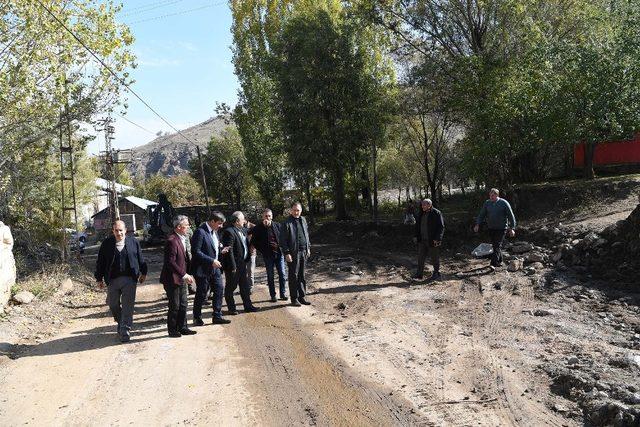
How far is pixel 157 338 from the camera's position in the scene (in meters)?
8.26

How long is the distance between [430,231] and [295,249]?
3268 millimetres

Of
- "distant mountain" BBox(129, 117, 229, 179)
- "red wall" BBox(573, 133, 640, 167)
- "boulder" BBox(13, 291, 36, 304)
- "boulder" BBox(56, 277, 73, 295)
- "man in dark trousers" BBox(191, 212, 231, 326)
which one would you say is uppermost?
"distant mountain" BBox(129, 117, 229, 179)

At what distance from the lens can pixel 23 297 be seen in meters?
10.4

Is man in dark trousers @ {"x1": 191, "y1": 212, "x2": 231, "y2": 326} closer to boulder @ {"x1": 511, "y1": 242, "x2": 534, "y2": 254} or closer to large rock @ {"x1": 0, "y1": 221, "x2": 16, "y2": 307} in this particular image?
large rock @ {"x1": 0, "y1": 221, "x2": 16, "y2": 307}

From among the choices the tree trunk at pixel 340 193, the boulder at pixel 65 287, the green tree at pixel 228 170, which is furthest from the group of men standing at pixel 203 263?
the green tree at pixel 228 170

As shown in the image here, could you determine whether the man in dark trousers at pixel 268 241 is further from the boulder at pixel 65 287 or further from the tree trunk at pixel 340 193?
the tree trunk at pixel 340 193

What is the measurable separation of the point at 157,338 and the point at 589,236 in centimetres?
939

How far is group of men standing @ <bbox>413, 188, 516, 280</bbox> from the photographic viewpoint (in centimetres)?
1146

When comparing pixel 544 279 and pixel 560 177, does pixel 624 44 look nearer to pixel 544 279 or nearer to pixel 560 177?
pixel 560 177

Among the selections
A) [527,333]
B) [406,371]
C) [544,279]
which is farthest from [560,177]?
[406,371]

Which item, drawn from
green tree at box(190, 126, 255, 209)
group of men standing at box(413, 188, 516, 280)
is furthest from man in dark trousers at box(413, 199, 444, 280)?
green tree at box(190, 126, 255, 209)

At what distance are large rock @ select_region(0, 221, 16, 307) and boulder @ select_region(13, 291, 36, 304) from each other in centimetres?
15

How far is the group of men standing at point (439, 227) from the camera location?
37.6ft

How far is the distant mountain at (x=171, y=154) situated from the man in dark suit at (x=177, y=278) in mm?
143232
